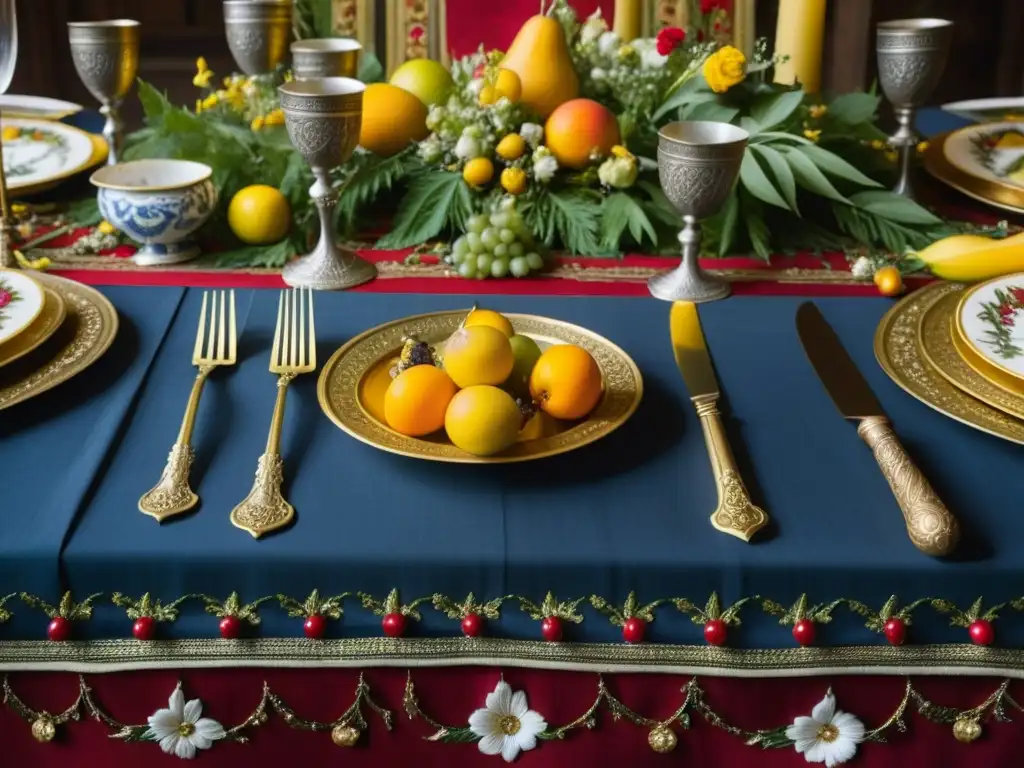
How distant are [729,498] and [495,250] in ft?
1.35

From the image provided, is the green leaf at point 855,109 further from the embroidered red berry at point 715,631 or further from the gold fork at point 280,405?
the embroidered red berry at point 715,631

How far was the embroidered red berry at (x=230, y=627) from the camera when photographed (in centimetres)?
53

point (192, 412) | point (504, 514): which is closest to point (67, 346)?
point (192, 412)

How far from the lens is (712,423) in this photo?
624mm

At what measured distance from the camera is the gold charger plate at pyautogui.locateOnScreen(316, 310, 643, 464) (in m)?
0.58

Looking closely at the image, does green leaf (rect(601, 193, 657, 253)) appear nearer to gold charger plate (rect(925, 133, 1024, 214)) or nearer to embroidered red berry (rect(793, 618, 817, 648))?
gold charger plate (rect(925, 133, 1024, 214))

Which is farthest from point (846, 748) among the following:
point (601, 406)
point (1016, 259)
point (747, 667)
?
point (1016, 259)

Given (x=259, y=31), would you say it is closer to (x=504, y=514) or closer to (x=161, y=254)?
(x=161, y=254)

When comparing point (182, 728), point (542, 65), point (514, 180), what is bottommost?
point (182, 728)

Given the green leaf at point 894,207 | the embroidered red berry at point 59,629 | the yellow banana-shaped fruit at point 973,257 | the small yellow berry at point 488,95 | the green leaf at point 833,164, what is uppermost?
the small yellow berry at point 488,95

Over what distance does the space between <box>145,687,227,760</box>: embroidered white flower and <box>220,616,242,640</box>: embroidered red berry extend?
0.15 feet

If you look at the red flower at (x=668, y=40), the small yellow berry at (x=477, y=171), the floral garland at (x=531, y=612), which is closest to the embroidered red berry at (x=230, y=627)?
the floral garland at (x=531, y=612)

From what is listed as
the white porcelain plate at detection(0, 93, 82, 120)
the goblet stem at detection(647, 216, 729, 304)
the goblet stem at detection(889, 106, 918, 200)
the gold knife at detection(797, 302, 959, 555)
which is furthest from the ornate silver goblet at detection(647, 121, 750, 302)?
the white porcelain plate at detection(0, 93, 82, 120)

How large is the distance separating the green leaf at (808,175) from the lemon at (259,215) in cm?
50
